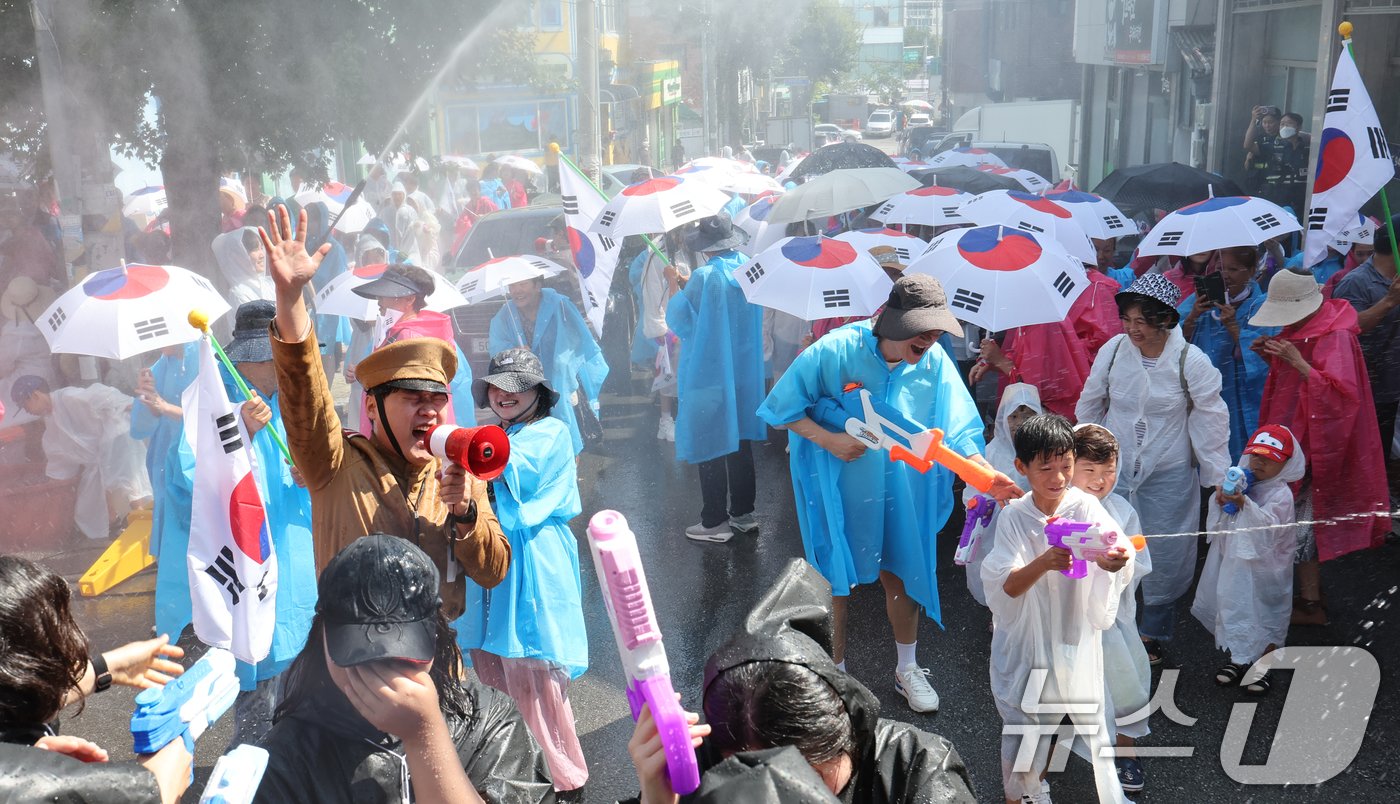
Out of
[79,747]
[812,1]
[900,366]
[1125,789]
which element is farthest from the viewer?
[812,1]

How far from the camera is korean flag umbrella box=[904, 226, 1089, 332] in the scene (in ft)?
18.7

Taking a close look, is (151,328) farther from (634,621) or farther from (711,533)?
(634,621)

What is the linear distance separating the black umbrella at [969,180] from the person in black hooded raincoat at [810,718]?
10.3 metres

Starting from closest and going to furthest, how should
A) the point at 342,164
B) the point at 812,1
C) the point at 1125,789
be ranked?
the point at 1125,789, the point at 342,164, the point at 812,1

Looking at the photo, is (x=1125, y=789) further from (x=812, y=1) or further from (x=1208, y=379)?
(x=812, y=1)

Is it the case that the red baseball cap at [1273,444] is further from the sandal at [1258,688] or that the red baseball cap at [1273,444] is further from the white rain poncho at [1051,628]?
the white rain poncho at [1051,628]

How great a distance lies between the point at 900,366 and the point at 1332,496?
196 cm

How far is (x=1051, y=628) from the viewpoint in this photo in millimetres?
3711

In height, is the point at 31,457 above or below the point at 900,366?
below

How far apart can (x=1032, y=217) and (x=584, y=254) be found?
3027 millimetres

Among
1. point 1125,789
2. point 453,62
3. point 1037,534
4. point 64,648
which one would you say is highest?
point 453,62

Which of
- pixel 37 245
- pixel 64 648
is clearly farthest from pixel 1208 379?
pixel 37 245

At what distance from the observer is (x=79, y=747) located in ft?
6.30

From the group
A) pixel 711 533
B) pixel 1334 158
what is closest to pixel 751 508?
pixel 711 533
